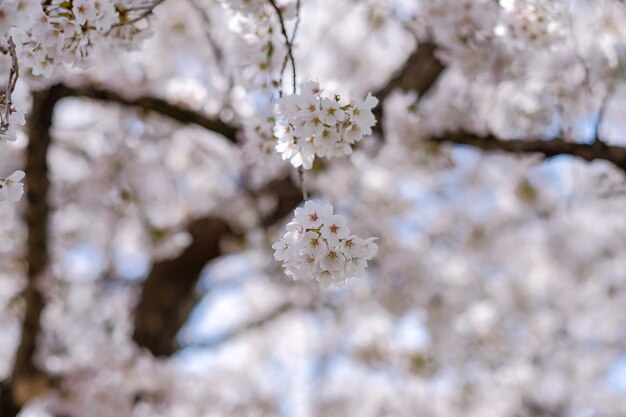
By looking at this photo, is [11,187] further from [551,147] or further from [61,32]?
[551,147]

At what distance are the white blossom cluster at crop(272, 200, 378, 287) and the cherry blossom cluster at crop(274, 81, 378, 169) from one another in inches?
7.6

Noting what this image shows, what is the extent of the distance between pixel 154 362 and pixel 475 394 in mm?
3358

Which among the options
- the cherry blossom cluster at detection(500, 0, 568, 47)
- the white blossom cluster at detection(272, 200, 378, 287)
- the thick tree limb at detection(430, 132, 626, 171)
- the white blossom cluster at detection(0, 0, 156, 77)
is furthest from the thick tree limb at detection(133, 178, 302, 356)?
the white blossom cluster at detection(272, 200, 378, 287)

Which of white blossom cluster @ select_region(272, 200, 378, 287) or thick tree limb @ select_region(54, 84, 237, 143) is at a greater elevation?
white blossom cluster @ select_region(272, 200, 378, 287)

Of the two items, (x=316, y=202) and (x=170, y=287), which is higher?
(x=316, y=202)

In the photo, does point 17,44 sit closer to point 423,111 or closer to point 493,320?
point 423,111

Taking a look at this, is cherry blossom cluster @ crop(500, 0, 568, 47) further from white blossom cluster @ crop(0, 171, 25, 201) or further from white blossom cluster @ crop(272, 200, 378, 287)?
white blossom cluster @ crop(0, 171, 25, 201)

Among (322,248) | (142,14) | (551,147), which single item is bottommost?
(551,147)

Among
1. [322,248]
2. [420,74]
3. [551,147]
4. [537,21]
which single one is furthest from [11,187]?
[420,74]

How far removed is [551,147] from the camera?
2.52 m

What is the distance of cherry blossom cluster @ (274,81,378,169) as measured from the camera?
1.50 meters

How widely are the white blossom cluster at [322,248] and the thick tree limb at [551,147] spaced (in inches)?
51.6

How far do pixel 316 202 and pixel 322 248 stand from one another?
10 centimetres

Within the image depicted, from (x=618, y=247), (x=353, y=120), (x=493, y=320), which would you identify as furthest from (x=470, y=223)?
(x=353, y=120)
